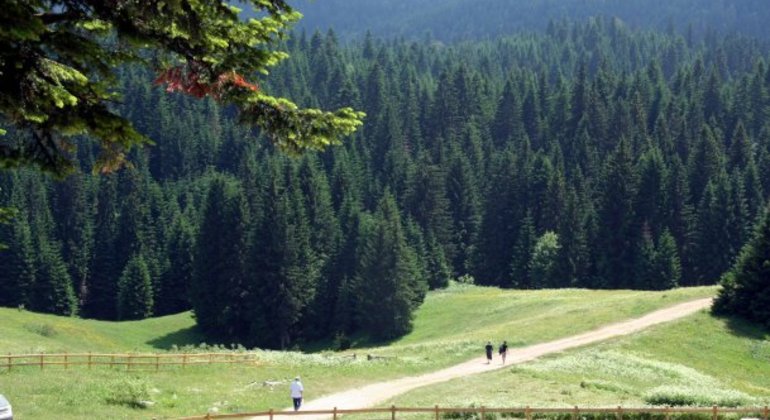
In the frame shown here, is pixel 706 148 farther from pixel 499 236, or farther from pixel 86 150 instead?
pixel 86 150

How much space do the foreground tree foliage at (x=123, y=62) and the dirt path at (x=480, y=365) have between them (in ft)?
78.7

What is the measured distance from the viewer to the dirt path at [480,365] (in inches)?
1624

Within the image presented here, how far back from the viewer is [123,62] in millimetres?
13125

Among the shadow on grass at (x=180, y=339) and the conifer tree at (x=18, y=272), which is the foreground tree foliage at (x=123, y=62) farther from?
the conifer tree at (x=18, y=272)

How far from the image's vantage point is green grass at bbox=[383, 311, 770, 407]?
130 ft

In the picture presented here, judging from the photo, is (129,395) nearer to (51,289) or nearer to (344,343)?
(344,343)

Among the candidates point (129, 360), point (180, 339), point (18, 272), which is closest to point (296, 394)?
point (129, 360)

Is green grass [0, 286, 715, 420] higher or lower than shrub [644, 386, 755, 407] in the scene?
higher

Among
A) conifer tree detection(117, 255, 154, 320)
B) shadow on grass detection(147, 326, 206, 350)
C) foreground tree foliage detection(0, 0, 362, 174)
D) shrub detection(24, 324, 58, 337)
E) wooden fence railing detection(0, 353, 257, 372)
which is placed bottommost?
wooden fence railing detection(0, 353, 257, 372)

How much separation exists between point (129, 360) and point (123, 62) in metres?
36.6

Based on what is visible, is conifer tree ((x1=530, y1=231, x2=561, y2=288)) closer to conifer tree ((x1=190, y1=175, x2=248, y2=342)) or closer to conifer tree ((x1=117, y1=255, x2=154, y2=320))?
conifer tree ((x1=190, y1=175, x2=248, y2=342))

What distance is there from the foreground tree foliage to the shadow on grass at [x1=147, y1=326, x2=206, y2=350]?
3424 inches

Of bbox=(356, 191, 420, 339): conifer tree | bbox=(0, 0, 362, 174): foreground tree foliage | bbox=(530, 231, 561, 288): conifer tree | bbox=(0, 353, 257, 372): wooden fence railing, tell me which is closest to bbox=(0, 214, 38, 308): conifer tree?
bbox=(356, 191, 420, 339): conifer tree

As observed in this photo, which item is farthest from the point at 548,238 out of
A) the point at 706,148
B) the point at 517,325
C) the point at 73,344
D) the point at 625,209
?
the point at 73,344
